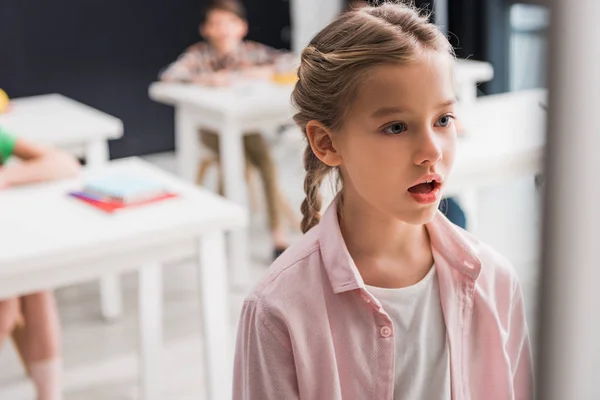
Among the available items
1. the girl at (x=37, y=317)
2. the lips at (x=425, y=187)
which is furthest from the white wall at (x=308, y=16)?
the lips at (x=425, y=187)

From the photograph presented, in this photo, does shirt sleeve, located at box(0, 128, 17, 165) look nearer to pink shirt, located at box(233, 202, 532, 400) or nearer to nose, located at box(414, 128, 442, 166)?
pink shirt, located at box(233, 202, 532, 400)

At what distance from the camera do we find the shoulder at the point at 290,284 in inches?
34.7

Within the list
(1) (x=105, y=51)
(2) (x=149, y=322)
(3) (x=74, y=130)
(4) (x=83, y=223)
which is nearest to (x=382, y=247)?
(4) (x=83, y=223)

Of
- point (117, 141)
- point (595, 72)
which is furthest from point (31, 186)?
point (117, 141)

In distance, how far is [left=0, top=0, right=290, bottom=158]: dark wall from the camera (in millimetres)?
4961

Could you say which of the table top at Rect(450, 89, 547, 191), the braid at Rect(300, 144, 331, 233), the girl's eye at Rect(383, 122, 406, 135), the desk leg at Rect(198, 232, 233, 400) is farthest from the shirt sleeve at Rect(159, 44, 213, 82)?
the girl's eye at Rect(383, 122, 406, 135)

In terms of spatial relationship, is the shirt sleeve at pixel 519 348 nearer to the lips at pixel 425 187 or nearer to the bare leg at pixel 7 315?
the lips at pixel 425 187

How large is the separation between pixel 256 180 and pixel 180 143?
0.97 meters

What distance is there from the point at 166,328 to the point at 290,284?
87.2 inches

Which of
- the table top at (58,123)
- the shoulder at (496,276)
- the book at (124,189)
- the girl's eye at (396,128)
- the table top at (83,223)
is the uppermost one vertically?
the girl's eye at (396,128)

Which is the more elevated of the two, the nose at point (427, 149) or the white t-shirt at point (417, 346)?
the nose at point (427, 149)

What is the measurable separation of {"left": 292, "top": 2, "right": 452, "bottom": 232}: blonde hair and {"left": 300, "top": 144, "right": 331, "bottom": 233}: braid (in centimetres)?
7

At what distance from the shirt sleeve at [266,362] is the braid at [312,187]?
6.8 inches

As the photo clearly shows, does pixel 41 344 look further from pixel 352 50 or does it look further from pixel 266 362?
pixel 352 50
